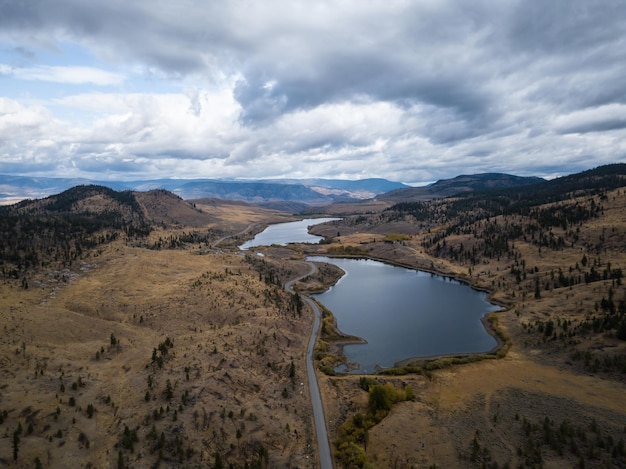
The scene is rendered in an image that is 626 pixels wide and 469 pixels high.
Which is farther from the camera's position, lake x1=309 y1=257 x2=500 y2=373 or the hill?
lake x1=309 y1=257 x2=500 y2=373

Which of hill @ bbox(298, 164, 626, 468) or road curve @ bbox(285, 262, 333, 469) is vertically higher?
hill @ bbox(298, 164, 626, 468)

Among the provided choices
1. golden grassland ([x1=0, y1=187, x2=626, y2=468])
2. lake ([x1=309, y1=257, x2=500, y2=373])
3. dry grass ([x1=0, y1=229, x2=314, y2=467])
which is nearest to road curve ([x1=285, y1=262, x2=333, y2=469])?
golden grassland ([x1=0, y1=187, x2=626, y2=468])

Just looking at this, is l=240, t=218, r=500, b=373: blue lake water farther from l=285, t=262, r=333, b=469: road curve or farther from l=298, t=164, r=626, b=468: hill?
l=285, t=262, r=333, b=469: road curve

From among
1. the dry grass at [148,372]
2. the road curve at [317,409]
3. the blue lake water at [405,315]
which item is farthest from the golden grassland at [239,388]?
the blue lake water at [405,315]

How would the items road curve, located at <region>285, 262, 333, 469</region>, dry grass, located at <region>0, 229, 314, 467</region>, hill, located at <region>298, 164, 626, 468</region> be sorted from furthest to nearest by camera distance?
road curve, located at <region>285, 262, 333, 469</region>
hill, located at <region>298, 164, 626, 468</region>
dry grass, located at <region>0, 229, 314, 467</region>

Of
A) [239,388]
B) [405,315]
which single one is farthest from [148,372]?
[405,315]

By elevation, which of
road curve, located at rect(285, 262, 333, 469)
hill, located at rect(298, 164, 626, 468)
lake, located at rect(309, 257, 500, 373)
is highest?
hill, located at rect(298, 164, 626, 468)

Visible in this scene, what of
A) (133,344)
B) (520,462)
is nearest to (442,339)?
(520,462)
